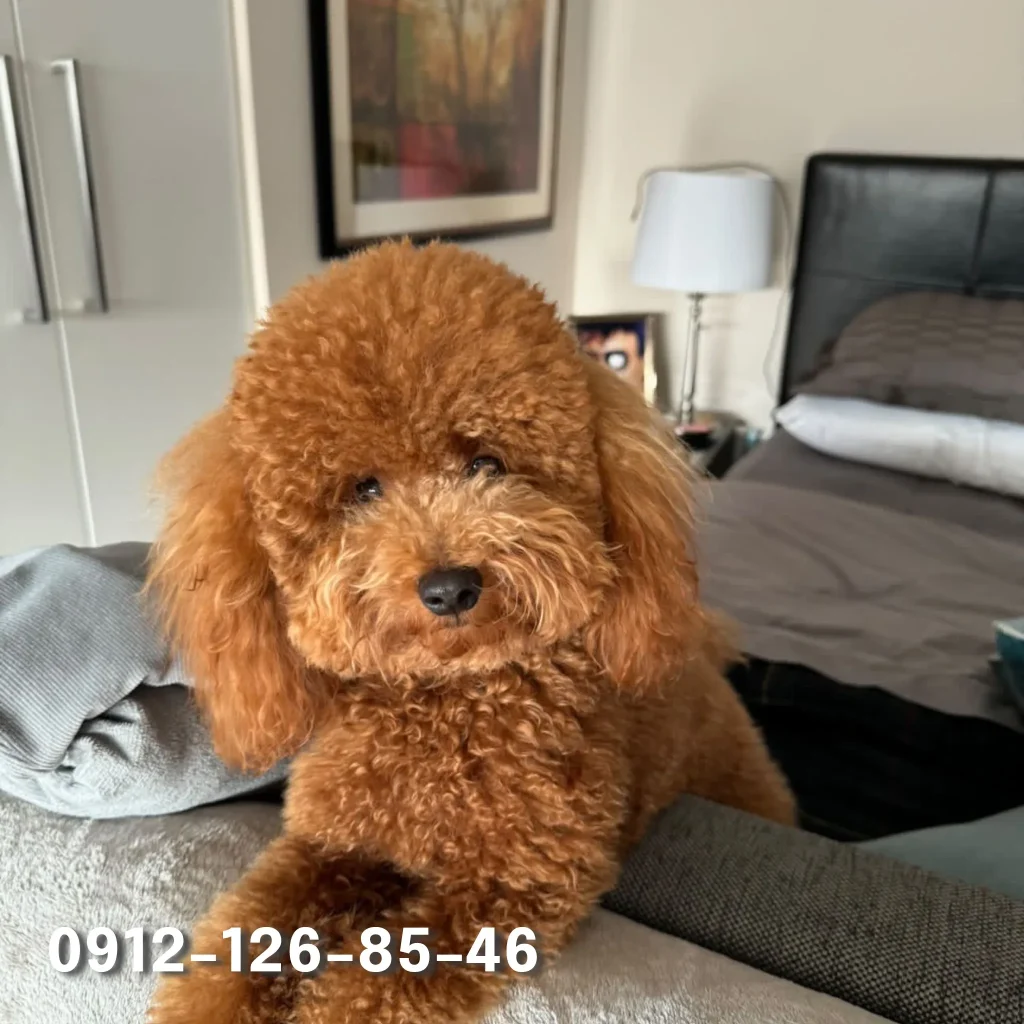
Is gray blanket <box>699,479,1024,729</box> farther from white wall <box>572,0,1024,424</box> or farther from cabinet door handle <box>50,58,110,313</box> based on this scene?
cabinet door handle <box>50,58,110,313</box>

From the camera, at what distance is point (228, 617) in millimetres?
688

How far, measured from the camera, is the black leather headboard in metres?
2.31

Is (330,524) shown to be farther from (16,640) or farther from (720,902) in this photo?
(720,902)

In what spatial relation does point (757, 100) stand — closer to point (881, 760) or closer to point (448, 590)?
point (881, 760)

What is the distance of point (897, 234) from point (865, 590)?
4.13 ft

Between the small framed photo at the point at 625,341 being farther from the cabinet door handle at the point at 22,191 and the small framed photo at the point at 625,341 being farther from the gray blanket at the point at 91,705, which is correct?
the gray blanket at the point at 91,705

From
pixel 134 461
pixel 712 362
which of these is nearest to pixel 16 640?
pixel 134 461

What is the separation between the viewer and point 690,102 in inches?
105

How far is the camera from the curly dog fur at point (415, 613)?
2.10 feet

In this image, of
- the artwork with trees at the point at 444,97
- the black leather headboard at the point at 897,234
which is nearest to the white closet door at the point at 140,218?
the artwork with trees at the point at 444,97

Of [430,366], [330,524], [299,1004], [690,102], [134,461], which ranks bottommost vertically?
[134,461]

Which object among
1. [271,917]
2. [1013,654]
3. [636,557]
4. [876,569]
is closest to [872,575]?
[876,569]

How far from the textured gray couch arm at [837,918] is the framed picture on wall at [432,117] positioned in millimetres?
1726

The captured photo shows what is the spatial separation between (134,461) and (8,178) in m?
0.57
